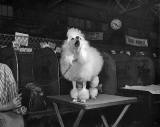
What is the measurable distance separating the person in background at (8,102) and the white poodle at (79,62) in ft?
2.08

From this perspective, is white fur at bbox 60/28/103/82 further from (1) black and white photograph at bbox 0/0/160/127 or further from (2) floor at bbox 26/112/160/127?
(2) floor at bbox 26/112/160/127

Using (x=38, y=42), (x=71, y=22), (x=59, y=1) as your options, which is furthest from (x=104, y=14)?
(x=38, y=42)

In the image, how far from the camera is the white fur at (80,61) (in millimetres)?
2822

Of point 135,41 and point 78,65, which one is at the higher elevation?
point 135,41

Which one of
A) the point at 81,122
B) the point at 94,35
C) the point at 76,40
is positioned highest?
the point at 94,35

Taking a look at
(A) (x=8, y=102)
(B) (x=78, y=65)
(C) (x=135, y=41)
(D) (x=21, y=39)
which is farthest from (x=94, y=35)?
(A) (x=8, y=102)

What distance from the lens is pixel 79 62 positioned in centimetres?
285

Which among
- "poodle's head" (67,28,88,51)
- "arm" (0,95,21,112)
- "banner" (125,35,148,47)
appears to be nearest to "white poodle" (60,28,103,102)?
"poodle's head" (67,28,88,51)

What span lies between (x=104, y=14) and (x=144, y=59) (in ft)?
5.27

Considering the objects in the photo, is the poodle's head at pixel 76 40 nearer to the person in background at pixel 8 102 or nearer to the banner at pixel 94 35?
the person in background at pixel 8 102

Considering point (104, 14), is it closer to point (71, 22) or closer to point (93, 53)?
point (71, 22)

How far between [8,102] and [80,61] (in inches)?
36.9

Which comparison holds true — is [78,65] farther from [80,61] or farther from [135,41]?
[135,41]

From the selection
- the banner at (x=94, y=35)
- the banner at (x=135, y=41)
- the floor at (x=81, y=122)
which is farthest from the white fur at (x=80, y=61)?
the banner at (x=135, y=41)
